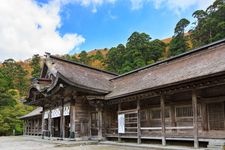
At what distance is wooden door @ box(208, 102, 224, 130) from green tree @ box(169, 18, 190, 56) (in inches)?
1408

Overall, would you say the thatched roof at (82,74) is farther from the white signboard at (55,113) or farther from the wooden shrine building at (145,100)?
the white signboard at (55,113)

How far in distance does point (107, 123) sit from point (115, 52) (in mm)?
43771

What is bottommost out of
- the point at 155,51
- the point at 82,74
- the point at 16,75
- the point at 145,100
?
the point at 145,100

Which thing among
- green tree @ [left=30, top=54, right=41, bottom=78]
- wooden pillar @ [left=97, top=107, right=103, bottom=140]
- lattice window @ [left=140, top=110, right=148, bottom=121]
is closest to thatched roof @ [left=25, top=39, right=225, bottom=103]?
wooden pillar @ [left=97, top=107, right=103, bottom=140]

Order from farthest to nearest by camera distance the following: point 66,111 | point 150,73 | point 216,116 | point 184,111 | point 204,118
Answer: point 66,111 → point 150,73 → point 184,111 → point 204,118 → point 216,116

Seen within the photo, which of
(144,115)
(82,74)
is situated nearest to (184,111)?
(144,115)

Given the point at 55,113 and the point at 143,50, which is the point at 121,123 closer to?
the point at 55,113

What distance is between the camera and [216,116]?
1717 cm

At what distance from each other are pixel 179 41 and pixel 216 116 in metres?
39.3

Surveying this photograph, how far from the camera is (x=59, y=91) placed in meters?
24.3

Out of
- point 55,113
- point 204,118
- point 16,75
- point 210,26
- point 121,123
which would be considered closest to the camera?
point 204,118

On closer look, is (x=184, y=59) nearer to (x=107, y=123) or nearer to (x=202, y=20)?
(x=107, y=123)

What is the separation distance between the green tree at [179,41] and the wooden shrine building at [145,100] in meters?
26.7

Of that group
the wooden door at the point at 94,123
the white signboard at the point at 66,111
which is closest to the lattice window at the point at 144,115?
the wooden door at the point at 94,123
